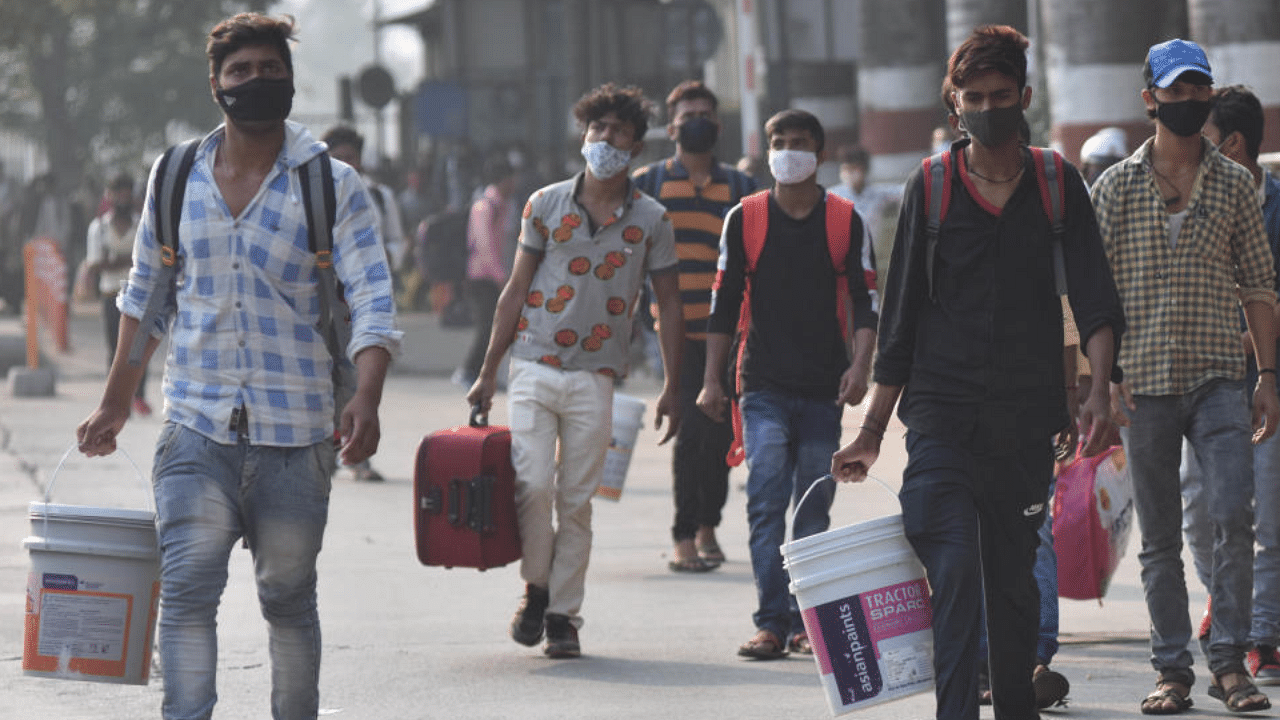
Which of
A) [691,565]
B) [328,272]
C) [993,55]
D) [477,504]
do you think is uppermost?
[993,55]

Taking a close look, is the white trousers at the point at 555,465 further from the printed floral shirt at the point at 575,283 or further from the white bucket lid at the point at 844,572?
the white bucket lid at the point at 844,572

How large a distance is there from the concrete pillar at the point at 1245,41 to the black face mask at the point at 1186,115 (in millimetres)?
7216

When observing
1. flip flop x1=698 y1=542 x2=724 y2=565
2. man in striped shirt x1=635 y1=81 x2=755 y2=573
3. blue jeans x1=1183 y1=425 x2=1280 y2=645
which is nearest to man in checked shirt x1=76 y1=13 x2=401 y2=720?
blue jeans x1=1183 y1=425 x2=1280 y2=645

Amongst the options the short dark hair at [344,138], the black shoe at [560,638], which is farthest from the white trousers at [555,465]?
the short dark hair at [344,138]

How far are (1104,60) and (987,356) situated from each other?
31.2ft

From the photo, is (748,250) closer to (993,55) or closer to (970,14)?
(993,55)

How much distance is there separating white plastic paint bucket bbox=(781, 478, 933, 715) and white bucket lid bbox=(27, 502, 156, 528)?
1.50 metres

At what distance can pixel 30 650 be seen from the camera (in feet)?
18.5

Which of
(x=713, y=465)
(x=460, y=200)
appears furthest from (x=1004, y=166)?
(x=460, y=200)

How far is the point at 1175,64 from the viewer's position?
6.52m

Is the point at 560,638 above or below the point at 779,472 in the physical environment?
below

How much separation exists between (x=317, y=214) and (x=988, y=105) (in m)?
1.56

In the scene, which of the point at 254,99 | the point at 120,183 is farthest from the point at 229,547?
the point at 120,183

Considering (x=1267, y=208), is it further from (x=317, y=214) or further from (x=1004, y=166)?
(x=317, y=214)
